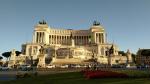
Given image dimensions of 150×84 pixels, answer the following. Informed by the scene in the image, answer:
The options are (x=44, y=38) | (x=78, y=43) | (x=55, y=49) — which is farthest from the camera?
(x=78, y=43)

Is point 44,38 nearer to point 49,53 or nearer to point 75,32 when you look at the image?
point 75,32

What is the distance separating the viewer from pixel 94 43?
620 feet

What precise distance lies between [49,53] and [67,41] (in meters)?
54.6

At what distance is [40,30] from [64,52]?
163 feet

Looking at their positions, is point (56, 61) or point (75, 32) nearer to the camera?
point (56, 61)

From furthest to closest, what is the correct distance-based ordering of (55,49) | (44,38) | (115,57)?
(44,38) → (55,49) → (115,57)

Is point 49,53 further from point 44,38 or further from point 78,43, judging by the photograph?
point 78,43

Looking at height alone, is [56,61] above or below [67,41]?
below

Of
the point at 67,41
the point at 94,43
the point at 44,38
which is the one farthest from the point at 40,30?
the point at 94,43

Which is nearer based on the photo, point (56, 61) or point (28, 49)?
point (56, 61)

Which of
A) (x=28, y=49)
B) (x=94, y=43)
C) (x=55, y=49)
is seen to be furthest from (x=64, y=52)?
(x=94, y=43)

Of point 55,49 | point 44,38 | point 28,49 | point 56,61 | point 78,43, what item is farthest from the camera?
point 78,43

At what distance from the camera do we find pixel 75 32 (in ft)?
656

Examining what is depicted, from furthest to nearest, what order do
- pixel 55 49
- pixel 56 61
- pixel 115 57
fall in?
1. pixel 55 49
2. pixel 115 57
3. pixel 56 61
